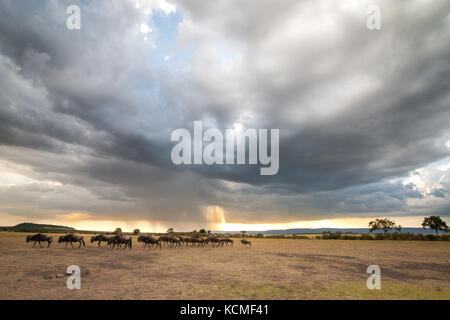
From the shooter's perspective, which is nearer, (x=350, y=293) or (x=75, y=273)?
(x=350, y=293)

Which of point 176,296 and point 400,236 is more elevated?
point 176,296

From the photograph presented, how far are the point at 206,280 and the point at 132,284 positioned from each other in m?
4.32

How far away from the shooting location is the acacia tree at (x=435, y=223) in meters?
89.6

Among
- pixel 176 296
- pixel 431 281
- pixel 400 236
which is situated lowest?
pixel 400 236

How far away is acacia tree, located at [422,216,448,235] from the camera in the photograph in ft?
294

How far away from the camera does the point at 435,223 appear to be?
90875 mm
